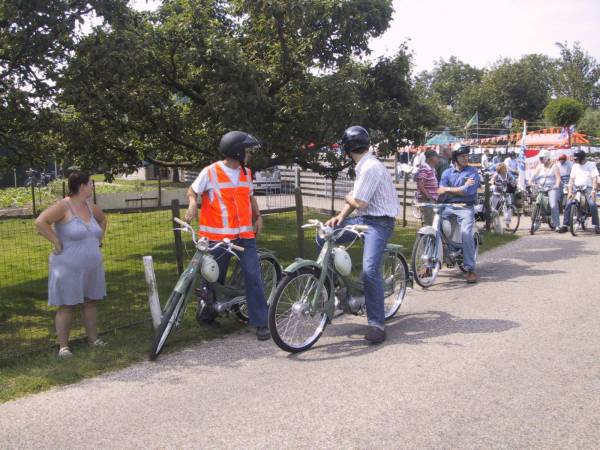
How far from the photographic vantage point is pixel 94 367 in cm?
503

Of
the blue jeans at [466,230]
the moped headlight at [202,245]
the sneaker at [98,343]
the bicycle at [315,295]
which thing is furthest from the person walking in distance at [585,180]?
the sneaker at [98,343]

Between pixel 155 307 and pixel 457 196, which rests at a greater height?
pixel 457 196

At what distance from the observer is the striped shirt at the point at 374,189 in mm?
5555

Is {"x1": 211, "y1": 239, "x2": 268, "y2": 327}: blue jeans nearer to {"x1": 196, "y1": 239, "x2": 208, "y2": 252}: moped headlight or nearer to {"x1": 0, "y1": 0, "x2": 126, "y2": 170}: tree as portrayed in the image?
{"x1": 196, "y1": 239, "x2": 208, "y2": 252}: moped headlight

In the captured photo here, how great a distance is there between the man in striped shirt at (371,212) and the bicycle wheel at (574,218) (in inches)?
339

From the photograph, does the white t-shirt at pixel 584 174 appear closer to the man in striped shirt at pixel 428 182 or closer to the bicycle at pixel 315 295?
the man in striped shirt at pixel 428 182

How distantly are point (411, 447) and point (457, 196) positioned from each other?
5376 millimetres

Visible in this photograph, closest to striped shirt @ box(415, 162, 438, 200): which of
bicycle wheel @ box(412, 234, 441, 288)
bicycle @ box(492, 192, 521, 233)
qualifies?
bicycle wheel @ box(412, 234, 441, 288)

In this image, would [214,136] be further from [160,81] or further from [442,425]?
[442,425]

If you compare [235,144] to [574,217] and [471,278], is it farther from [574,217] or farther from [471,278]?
[574,217]

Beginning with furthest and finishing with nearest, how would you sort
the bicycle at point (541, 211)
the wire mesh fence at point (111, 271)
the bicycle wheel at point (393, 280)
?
1. the bicycle at point (541, 211)
2. the wire mesh fence at point (111, 271)
3. the bicycle wheel at point (393, 280)

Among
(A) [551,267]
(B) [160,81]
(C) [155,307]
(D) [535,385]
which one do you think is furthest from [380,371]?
(B) [160,81]

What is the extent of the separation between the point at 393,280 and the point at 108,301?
3775 millimetres

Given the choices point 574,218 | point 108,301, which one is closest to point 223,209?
point 108,301
